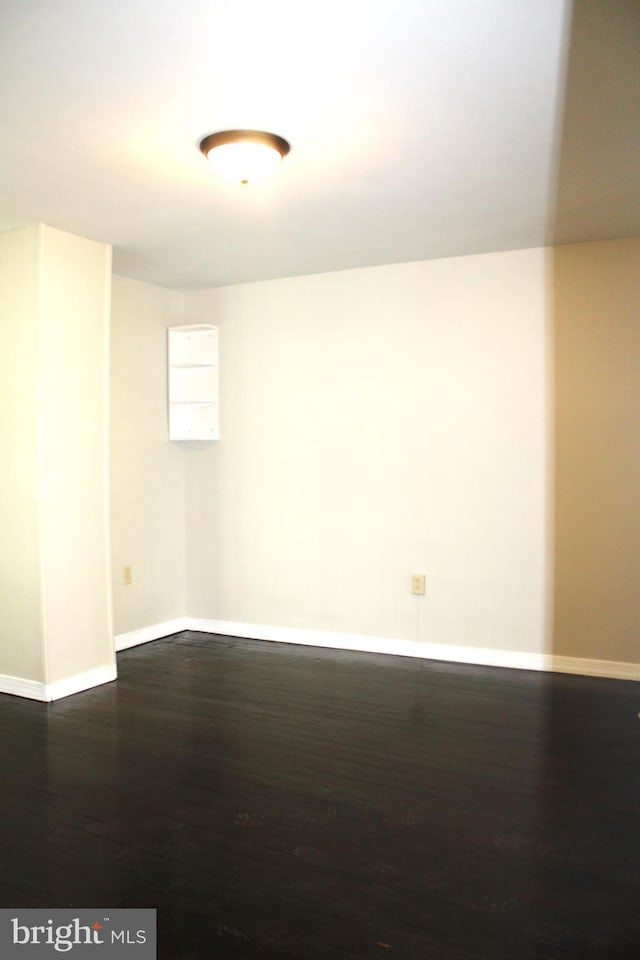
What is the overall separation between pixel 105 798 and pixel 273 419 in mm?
2745

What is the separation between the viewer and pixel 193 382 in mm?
5148

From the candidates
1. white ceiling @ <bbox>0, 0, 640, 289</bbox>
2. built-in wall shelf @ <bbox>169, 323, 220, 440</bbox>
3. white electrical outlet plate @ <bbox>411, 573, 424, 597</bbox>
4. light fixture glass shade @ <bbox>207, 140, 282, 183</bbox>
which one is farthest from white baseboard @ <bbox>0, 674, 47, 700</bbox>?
light fixture glass shade @ <bbox>207, 140, 282, 183</bbox>

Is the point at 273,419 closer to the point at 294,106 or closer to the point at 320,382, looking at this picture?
the point at 320,382

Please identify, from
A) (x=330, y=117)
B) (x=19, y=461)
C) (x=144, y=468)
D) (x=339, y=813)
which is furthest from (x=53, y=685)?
(x=330, y=117)

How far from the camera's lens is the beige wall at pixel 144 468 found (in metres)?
4.74

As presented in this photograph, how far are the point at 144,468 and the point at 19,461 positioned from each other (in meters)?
1.17

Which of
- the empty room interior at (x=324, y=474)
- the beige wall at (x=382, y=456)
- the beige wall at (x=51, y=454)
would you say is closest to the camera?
the empty room interior at (x=324, y=474)

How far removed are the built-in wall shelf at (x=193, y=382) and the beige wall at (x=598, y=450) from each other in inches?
86.8

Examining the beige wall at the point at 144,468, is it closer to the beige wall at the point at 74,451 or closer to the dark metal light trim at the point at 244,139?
the beige wall at the point at 74,451

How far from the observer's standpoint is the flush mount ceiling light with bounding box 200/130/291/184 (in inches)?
104

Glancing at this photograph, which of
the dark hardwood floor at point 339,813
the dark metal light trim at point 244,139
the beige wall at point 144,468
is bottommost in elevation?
the dark hardwood floor at point 339,813

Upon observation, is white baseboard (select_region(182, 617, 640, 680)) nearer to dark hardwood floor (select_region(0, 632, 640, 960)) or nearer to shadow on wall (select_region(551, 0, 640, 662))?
shadow on wall (select_region(551, 0, 640, 662))

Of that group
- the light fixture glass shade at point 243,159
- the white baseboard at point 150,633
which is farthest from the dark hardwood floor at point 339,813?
the light fixture glass shade at point 243,159

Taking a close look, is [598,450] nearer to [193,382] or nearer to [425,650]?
[425,650]
